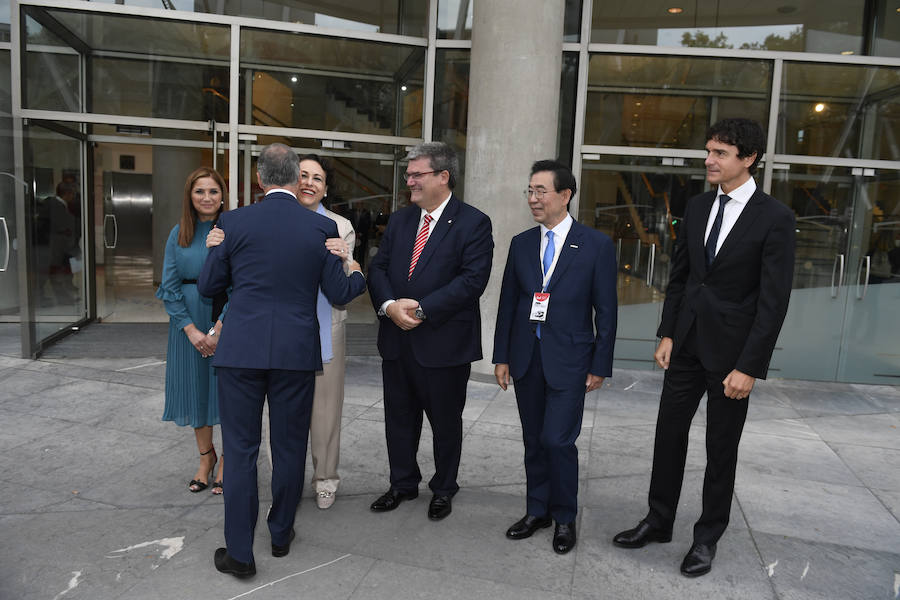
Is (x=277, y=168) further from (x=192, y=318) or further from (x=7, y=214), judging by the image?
(x=7, y=214)

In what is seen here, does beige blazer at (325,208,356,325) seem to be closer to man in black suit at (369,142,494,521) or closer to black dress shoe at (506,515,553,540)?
man in black suit at (369,142,494,521)

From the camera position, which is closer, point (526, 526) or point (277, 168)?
point (277, 168)

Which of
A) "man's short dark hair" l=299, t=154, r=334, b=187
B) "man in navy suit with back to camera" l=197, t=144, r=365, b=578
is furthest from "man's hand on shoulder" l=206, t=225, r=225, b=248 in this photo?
"man's short dark hair" l=299, t=154, r=334, b=187

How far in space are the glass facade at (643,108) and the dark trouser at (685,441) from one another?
447 centimetres

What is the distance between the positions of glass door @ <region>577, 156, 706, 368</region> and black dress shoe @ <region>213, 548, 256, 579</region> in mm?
5585

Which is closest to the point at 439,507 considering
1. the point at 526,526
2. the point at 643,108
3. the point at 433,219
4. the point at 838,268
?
the point at 526,526

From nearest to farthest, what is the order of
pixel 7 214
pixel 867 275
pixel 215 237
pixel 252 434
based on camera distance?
pixel 252 434 → pixel 215 237 → pixel 867 275 → pixel 7 214

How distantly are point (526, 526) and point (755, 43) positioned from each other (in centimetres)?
Answer: 631

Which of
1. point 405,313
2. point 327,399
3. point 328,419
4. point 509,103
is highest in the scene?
point 509,103

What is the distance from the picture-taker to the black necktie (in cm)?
318

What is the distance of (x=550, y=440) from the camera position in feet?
11.0

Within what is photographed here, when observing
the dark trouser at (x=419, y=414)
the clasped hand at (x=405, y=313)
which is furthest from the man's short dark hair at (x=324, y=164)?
the dark trouser at (x=419, y=414)

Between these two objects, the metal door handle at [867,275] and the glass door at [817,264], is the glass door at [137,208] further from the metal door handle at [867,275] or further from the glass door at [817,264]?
the metal door handle at [867,275]

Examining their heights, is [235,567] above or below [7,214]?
below
